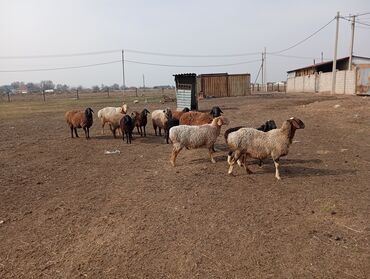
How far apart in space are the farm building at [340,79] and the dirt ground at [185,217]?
2168cm

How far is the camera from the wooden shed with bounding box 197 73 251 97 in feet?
125

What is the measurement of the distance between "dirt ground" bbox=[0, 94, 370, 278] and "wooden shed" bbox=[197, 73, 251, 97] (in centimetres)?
2837

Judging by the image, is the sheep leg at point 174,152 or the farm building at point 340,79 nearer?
the sheep leg at point 174,152

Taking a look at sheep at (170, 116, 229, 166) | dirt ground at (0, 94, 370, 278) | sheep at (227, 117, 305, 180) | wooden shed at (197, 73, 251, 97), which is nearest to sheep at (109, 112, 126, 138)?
dirt ground at (0, 94, 370, 278)

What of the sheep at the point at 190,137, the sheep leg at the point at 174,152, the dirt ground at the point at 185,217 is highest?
the sheep at the point at 190,137

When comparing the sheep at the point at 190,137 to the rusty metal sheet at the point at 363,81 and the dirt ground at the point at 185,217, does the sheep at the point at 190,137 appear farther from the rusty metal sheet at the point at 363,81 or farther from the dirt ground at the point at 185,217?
the rusty metal sheet at the point at 363,81

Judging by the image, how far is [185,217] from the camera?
5.64 m

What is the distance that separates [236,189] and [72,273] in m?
3.72

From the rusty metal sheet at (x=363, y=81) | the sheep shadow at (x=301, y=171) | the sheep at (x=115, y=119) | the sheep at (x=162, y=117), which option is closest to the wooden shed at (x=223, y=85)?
the rusty metal sheet at (x=363, y=81)

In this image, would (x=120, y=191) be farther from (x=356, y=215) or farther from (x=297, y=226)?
(x=356, y=215)

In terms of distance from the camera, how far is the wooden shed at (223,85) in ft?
125

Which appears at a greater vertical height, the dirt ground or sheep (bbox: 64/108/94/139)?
sheep (bbox: 64/108/94/139)

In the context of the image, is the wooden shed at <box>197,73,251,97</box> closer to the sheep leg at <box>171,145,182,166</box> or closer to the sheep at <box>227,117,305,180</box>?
the sheep leg at <box>171,145,182,166</box>

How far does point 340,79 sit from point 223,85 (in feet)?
41.2
